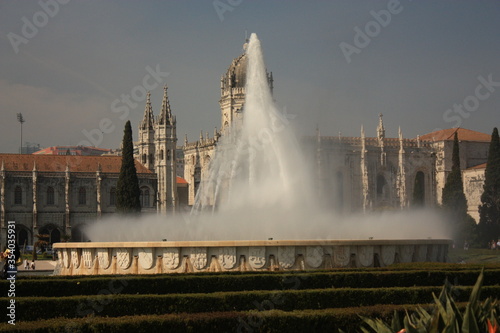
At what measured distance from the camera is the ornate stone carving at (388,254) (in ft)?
73.2

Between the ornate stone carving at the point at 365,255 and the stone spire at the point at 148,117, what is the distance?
55.2 metres

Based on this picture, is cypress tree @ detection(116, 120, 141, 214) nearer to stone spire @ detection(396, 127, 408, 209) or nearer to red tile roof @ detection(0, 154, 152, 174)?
red tile roof @ detection(0, 154, 152, 174)

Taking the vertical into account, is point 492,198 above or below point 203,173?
below

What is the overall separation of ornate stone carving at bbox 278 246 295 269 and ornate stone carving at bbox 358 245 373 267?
217 centimetres

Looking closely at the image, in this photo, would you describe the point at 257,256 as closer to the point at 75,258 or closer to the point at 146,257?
the point at 146,257

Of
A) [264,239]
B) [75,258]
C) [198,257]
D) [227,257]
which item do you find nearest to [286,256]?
[227,257]

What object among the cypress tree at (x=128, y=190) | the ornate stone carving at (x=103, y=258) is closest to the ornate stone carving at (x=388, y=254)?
the ornate stone carving at (x=103, y=258)

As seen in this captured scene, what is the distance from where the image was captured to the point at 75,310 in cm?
1490

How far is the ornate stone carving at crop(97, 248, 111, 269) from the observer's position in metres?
22.1

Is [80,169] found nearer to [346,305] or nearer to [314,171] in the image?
[314,171]

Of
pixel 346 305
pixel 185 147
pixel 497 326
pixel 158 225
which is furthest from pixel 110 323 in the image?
pixel 185 147

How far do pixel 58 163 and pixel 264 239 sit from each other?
41.8 metres

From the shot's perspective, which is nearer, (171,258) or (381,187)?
(171,258)

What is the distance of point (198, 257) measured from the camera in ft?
68.5
